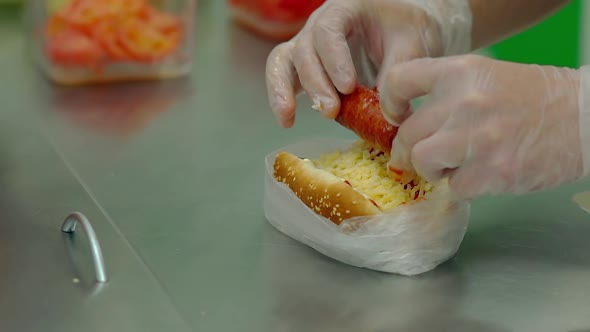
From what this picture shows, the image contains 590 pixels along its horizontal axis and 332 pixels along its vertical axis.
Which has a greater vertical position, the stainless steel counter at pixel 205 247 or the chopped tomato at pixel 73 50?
the chopped tomato at pixel 73 50

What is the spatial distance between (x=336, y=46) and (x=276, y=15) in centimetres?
70

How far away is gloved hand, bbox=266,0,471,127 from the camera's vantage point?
1228 mm

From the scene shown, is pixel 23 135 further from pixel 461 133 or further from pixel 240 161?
pixel 461 133

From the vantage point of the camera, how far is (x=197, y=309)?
103cm

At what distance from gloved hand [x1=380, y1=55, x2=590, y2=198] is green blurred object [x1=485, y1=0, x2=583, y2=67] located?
97cm

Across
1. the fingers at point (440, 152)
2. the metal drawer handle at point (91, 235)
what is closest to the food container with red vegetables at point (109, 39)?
the metal drawer handle at point (91, 235)

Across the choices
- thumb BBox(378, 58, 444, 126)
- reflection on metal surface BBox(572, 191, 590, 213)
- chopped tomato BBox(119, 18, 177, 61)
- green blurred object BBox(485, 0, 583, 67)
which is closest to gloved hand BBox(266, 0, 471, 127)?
thumb BBox(378, 58, 444, 126)

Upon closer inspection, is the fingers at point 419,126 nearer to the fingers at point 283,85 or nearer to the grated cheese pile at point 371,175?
the grated cheese pile at point 371,175

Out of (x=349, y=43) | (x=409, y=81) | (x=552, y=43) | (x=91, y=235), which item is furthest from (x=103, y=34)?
(x=552, y=43)

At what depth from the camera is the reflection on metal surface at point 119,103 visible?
1562 millimetres

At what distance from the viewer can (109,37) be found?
1.67 meters

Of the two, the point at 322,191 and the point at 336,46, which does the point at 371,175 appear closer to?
the point at 322,191

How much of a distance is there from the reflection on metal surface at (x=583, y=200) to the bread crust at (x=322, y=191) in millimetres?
361

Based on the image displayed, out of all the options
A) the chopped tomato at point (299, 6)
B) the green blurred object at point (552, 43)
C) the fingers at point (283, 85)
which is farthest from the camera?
the green blurred object at point (552, 43)
